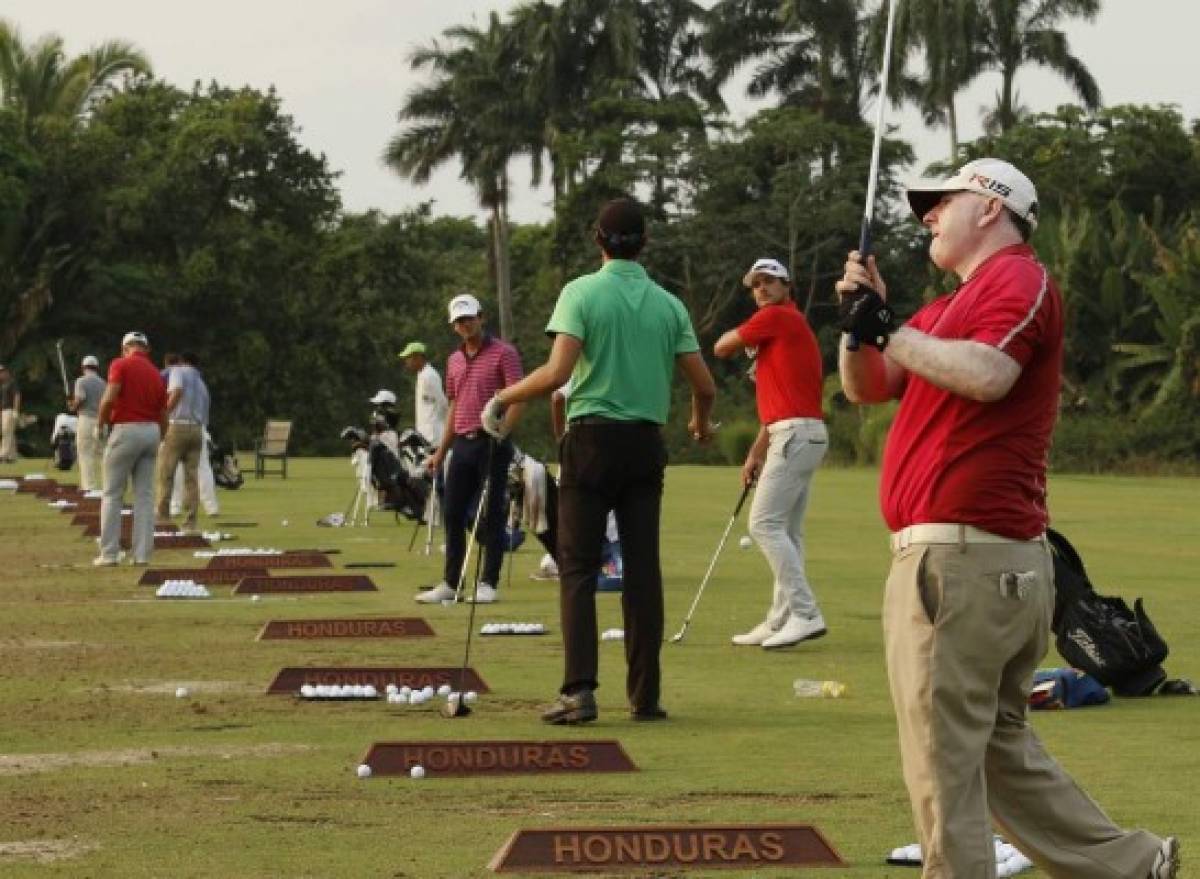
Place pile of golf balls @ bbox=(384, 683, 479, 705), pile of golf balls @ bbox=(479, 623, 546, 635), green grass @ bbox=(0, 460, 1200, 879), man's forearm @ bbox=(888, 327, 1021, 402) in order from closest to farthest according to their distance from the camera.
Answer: man's forearm @ bbox=(888, 327, 1021, 402)
green grass @ bbox=(0, 460, 1200, 879)
pile of golf balls @ bbox=(384, 683, 479, 705)
pile of golf balls @ bbox=(479, 623, 546, 635)

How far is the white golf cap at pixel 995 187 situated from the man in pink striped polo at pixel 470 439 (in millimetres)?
11331

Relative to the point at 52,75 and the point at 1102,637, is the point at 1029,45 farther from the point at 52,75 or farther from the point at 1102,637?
the point at 1102,637

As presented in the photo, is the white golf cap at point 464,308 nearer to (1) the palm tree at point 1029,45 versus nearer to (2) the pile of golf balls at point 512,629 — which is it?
(2) the pile of golf balls at point 512,629

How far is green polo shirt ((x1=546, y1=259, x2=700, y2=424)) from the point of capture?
12203 mm

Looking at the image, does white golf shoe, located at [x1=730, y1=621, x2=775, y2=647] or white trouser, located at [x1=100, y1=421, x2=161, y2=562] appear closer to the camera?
white golf shoe, located at [x1=730, y1=621, x2=775, y2=647]

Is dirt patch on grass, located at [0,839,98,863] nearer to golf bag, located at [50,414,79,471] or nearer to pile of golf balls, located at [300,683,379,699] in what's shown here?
pile of golf balls, located at [300,683,379,699]

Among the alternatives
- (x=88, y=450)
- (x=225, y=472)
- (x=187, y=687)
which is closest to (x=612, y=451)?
(x=187, y=687)

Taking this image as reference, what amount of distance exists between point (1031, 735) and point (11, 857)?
337 cm

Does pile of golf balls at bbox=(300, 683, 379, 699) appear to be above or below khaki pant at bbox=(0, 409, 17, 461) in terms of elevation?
above

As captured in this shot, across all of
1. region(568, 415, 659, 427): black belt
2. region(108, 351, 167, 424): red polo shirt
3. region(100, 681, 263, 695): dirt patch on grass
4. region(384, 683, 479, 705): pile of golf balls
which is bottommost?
region(100, 681, 263, 695): dirt patch on grass

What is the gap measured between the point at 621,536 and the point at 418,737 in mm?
1423

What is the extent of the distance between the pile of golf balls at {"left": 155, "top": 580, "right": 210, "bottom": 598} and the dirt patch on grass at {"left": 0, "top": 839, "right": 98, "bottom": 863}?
35.9 feet

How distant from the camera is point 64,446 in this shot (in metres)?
54.8

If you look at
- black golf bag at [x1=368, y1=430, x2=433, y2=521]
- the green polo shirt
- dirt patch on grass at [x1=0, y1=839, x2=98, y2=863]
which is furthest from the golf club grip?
black golf bag at [x1=368, y1=430, x2=433, y2=521]
